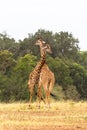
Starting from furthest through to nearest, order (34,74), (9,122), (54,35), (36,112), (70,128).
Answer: (54,35) → (34,74) → (36,112) → (9,122) → (70,128)

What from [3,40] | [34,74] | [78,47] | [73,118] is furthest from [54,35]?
[73,118]

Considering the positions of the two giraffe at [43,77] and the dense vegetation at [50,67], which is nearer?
the two giraffe at [43,77]

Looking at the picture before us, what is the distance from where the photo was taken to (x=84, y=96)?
3616cm

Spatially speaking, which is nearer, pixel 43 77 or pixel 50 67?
pixel 43 77

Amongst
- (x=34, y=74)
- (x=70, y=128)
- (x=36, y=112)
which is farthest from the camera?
(x=34, y=74)

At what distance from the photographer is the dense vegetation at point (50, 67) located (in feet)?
112

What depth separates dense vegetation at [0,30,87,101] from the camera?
34.2 meters

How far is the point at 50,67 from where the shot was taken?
36781mm

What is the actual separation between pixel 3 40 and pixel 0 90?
43.2 feet

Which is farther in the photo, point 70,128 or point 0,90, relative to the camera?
point 0,90

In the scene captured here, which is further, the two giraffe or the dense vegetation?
the dense vegetation

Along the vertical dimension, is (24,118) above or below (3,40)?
below

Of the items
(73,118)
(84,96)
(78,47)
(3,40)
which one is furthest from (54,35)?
(73,118)

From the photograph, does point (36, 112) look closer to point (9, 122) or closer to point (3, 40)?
point (9, 122)
